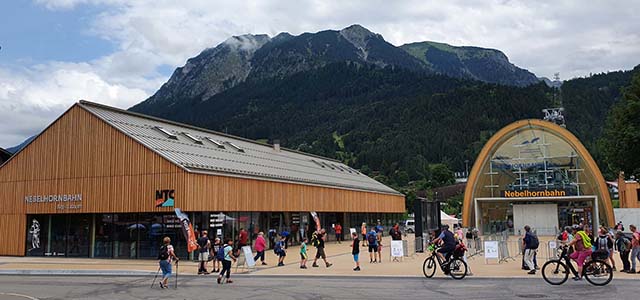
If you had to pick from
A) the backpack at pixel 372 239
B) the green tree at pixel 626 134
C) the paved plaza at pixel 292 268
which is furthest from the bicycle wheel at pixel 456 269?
the green tree at pixel 626 134

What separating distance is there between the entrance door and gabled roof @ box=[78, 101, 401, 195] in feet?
47.0

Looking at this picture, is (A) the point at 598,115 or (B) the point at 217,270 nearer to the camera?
(B) the point at 217,270

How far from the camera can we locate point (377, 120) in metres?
174

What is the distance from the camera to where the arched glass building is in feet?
152

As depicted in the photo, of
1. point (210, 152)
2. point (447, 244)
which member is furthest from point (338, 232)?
point (447, 244)

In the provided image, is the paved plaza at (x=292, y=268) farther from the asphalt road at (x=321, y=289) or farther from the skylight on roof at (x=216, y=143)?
the skylight on roof at (x=216, y=143)

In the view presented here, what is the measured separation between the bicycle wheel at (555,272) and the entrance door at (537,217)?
3445 cm

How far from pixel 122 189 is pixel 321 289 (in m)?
16.2

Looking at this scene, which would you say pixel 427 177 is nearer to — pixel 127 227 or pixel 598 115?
pixel 598 115

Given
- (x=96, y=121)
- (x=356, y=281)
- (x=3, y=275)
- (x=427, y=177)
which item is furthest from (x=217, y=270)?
(x=427, y=177)

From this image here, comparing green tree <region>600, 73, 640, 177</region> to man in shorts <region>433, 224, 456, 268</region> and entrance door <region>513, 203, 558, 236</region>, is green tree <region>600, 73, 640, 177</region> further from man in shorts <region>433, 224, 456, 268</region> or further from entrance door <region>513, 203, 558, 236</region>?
man in shorts <region>433, 224, 456, 268</region>

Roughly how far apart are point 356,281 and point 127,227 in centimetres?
1531

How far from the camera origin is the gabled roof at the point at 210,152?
28656mm

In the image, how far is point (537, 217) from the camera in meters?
49.4
